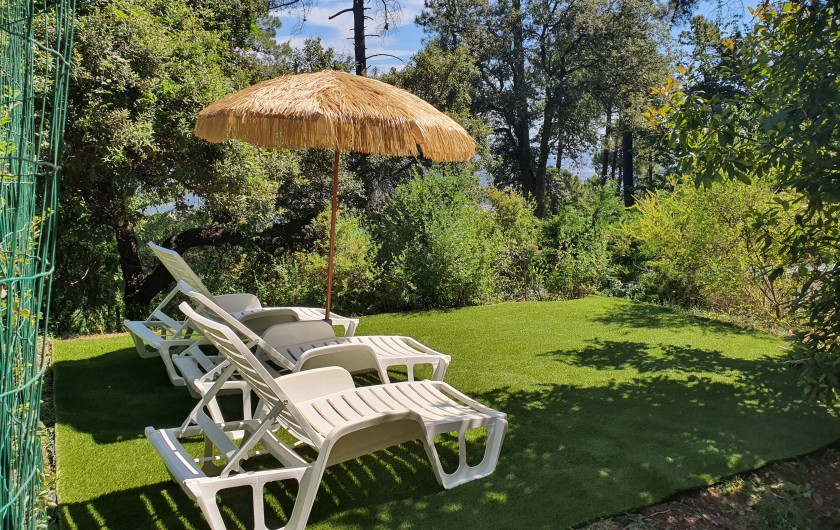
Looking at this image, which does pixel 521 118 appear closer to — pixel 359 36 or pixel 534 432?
pixel 359 36

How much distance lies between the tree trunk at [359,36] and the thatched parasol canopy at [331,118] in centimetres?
1113

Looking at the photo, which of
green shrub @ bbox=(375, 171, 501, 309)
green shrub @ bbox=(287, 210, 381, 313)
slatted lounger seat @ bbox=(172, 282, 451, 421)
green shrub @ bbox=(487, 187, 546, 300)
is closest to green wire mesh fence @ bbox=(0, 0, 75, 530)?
slatted lounger seat @ bbox=(172, 282, 451, 421)

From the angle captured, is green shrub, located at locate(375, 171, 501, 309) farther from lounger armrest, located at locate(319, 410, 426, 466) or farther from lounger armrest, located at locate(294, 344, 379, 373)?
lounger armrest, located at locate(319, 410, 426, 466)

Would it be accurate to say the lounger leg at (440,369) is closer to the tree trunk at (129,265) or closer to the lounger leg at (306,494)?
the lounger leg at (306,494)

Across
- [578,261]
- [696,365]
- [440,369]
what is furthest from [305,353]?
[578,261]

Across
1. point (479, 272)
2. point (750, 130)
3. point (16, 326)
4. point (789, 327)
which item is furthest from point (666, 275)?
point (16, 326)

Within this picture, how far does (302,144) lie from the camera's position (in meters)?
4.68

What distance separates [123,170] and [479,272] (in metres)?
5.06

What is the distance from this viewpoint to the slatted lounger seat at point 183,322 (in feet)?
16.0

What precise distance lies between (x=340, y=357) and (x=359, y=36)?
1320cm

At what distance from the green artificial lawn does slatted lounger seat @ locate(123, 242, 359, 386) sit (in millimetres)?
264

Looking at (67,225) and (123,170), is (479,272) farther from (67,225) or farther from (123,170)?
(67,225)

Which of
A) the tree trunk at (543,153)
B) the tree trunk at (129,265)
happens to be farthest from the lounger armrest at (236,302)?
the tree trunk at (543,153)

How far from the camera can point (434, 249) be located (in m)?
8.66
